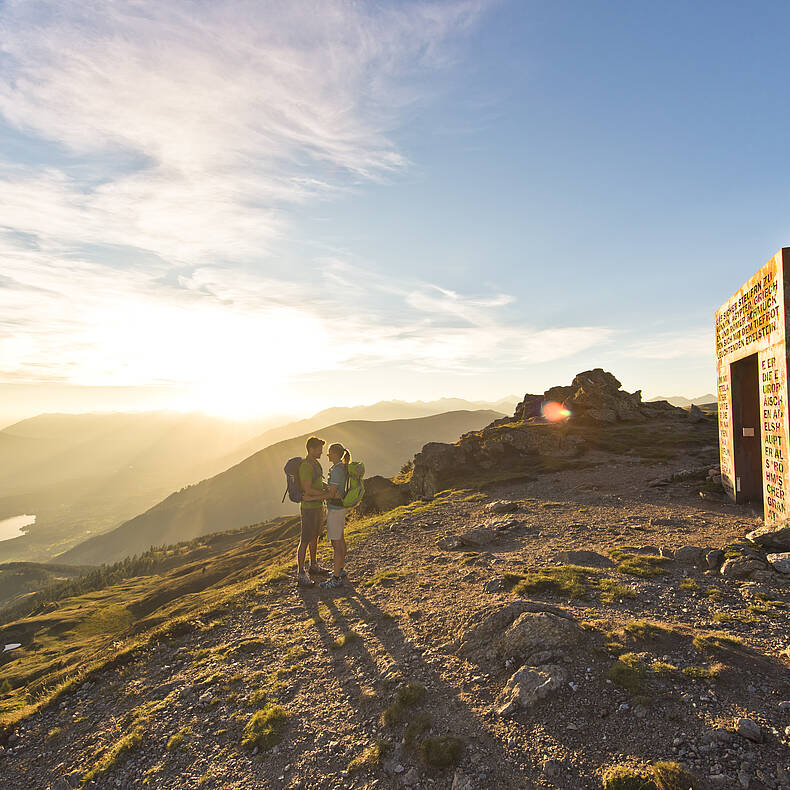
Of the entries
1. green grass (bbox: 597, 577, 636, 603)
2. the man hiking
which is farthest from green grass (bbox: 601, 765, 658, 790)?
the man hiking

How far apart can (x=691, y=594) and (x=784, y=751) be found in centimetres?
505

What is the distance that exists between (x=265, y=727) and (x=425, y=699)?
264cm

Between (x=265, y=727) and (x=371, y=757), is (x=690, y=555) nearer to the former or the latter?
(x=371, y=757)

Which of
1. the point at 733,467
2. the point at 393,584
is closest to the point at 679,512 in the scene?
the point at 733,467

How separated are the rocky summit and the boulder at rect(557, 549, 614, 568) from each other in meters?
0.09

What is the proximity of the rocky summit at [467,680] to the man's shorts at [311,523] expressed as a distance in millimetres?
1633

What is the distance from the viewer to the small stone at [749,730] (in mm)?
5174

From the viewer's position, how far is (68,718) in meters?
8.67

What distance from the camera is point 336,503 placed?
1220cm

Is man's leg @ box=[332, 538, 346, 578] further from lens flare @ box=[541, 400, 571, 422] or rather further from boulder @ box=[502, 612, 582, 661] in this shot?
lens flare @ box=[541, 400, 571, 422]

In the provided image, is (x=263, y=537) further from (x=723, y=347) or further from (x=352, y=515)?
(x=723, y=347)

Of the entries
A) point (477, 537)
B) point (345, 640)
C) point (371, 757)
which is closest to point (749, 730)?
point (371, 757)

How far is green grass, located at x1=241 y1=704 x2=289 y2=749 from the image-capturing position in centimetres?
685

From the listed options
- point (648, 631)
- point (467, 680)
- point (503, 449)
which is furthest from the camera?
point (503, 449)
